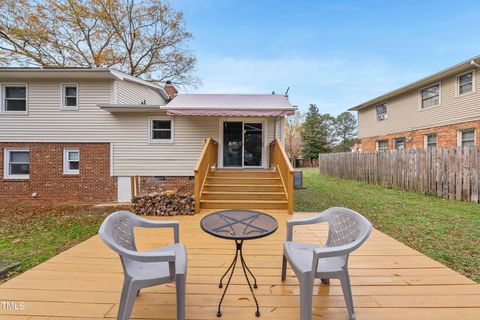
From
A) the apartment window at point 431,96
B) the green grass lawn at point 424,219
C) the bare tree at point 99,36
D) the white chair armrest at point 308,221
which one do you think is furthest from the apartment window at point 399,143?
the bare tree at point 99,36

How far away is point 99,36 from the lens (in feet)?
55.8

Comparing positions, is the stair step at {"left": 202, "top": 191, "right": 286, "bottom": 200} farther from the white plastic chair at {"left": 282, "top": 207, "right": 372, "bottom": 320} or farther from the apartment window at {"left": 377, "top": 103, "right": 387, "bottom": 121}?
the apartment window at {"left": 377, "top": 103, "right": 387, "bottom": 121}

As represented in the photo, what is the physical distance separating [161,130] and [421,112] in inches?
560

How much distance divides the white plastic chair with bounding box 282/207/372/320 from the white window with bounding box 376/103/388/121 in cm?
1691

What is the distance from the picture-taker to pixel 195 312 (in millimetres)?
2248

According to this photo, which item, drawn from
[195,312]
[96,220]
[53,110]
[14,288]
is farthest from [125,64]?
[195,312]

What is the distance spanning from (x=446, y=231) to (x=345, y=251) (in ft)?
16.5

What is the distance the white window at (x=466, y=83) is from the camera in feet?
35.0

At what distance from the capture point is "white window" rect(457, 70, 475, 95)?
1066 cm

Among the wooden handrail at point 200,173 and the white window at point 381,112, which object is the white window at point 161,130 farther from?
the white window at point 381,112

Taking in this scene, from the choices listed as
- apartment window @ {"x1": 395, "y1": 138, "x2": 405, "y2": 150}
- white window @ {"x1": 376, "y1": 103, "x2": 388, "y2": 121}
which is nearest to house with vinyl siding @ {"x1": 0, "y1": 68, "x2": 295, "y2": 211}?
apartment window @ {"x1": 395, "y1": 138, "x2": 405, "y2": 150}

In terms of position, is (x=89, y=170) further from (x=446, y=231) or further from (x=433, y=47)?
(x=433, y=47)

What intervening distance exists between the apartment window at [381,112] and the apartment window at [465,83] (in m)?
5.18

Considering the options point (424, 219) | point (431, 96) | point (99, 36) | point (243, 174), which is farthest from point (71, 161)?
point (431, 96)
